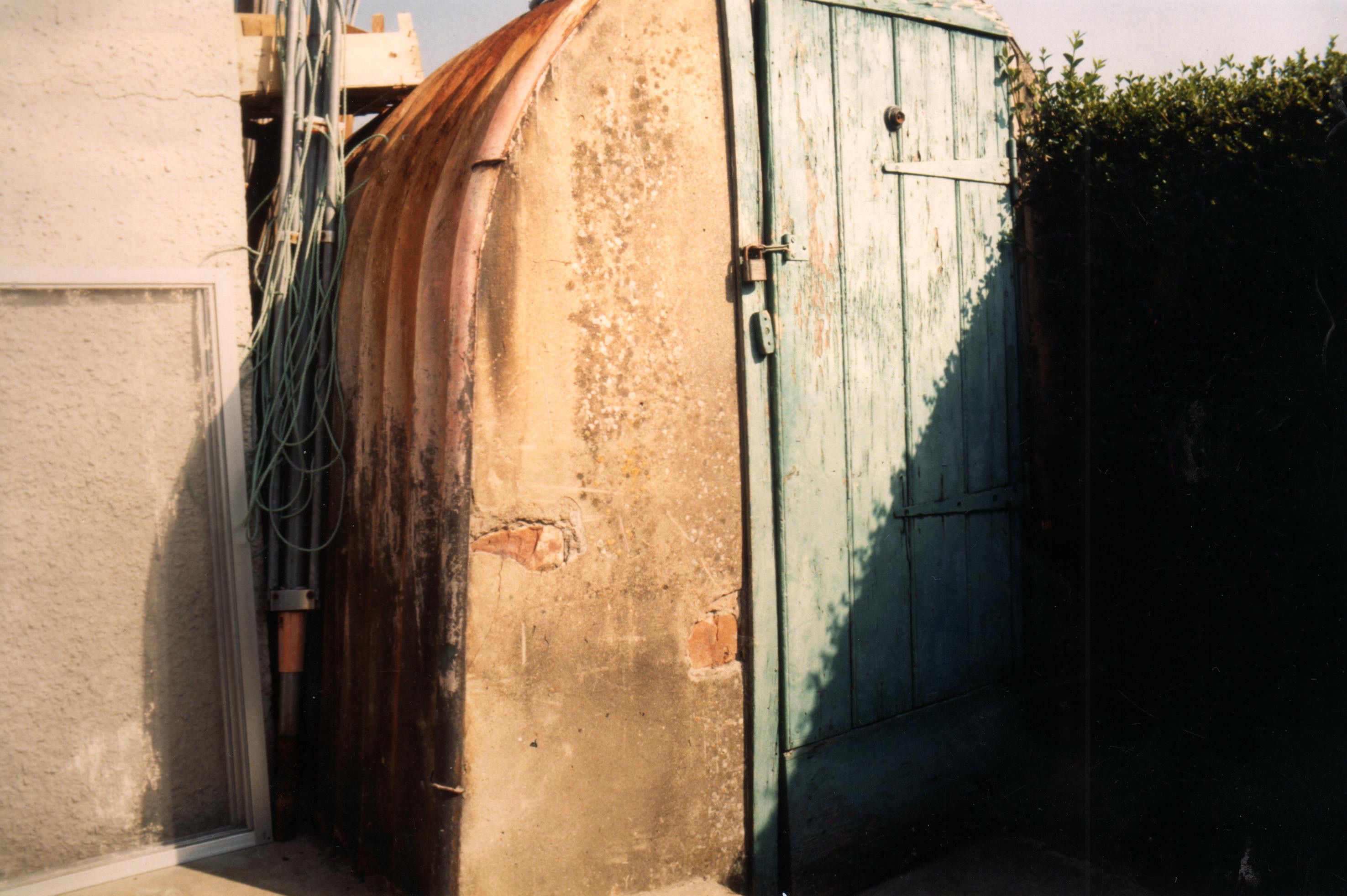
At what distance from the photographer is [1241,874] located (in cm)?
307

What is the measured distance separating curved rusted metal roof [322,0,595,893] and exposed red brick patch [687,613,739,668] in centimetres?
74

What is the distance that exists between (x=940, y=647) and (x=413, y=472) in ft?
6.63

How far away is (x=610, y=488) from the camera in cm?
264

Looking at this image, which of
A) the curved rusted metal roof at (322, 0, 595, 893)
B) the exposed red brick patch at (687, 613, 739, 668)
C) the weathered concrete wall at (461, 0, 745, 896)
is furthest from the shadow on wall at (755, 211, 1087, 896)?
the curved rusted metal roof at (322, 0, 595, 893)

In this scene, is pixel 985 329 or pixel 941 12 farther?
pixel 985 329

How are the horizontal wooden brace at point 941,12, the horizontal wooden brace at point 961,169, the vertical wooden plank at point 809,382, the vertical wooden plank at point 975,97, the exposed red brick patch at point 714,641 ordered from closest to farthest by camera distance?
the exposed red brick patch at point 714,641
the vertical wooden plank at point 809,382
the horizontal wooden brace at point 941,12
the horizontal wooden brace at point 961,169
the vertical wooden plank at point 975,97

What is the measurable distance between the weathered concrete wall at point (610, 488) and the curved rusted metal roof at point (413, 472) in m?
0.06

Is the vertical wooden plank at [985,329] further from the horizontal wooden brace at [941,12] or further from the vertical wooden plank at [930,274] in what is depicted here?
the horizontal wooden brace at [941,12]

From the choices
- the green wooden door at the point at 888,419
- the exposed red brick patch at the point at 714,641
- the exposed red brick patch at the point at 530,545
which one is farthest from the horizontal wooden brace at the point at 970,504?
the exposed red brick patch at the point at 530,545

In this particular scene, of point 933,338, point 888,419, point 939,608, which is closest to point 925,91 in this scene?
point 933,338

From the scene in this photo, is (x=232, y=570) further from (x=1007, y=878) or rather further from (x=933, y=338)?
(x=1007, y=878)

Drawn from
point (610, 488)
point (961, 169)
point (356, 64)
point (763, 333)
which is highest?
point (356, 64)

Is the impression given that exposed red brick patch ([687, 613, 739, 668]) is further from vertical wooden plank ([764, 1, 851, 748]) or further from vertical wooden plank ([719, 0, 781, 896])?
vertical wooden plank ([764, 1, 851, 748])

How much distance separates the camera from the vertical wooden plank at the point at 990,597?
3488 mm
